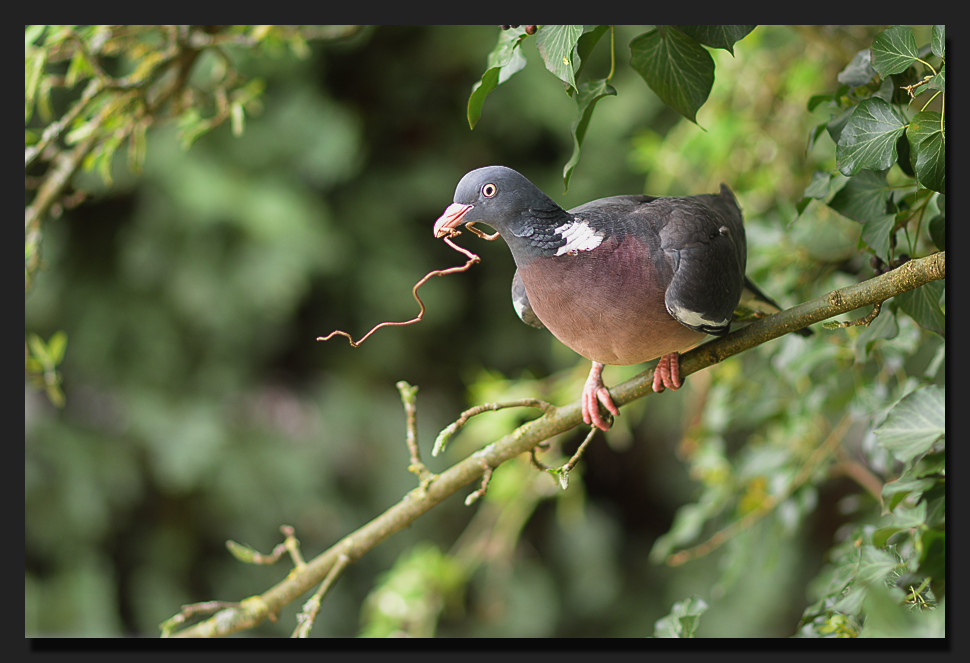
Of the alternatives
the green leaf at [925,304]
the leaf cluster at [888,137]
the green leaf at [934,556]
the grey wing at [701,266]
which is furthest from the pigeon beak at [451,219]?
the green leaf at [934,556]

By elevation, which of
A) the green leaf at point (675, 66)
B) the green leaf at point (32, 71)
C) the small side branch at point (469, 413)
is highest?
the green leaf at point (32, 71)

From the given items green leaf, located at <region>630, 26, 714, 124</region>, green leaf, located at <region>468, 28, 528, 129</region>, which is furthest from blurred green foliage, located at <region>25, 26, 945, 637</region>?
green leaf, located at <region>468, 28, 528, 129</region>

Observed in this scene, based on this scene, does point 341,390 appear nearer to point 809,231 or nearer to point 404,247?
point 404,247

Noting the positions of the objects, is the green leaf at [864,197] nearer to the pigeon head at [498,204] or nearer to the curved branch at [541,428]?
the curved branch at [541,428]

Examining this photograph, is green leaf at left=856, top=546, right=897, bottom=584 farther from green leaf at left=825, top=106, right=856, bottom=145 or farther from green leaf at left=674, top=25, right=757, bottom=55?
green leaf at left=674, top=25, right=757, bottom=55

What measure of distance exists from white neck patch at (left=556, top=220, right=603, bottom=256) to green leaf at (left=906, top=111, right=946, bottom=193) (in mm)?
308

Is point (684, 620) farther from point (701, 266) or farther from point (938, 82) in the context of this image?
point (938, 82)

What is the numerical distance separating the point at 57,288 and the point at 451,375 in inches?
47.4

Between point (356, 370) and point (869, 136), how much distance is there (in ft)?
5.81

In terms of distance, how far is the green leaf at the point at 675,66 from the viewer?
29.1 inches

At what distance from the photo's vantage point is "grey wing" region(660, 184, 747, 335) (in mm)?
718

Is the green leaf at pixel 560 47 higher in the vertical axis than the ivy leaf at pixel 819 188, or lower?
higher

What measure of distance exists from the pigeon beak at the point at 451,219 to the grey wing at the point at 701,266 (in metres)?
0.22

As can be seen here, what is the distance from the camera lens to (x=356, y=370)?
Result: 2256mm
